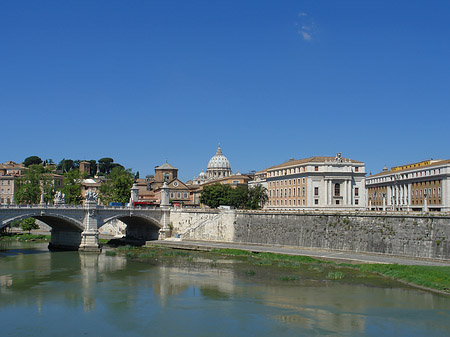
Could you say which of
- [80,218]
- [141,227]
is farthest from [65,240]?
[141,227]

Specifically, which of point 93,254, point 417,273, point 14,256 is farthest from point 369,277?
point 14,256

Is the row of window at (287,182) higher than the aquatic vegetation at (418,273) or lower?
higher

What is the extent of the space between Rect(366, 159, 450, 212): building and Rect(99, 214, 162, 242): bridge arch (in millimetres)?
26476

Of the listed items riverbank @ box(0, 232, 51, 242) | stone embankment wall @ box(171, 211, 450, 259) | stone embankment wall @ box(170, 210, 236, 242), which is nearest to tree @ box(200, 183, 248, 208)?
stone embankment wall @ box(171, 211, 450, 259)

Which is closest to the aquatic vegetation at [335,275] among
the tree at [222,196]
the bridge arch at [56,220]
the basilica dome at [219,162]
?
the bridge arch at [56,220]

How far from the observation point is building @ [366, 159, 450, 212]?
204 ft

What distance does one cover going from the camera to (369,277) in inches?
1399

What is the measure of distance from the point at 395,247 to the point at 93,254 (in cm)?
2779

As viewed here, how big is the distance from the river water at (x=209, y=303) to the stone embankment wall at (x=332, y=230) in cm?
752

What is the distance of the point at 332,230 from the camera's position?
4800cm

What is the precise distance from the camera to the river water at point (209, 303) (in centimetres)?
2400

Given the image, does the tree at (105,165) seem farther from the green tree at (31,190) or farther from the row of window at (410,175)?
the row of window at (410,175)

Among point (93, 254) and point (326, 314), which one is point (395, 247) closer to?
point (326, 314)

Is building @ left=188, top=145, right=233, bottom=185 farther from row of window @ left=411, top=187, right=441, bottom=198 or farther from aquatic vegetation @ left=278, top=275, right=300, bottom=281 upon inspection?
aquatic vegetation @ left=278, top=275, right=300, bottom=281
